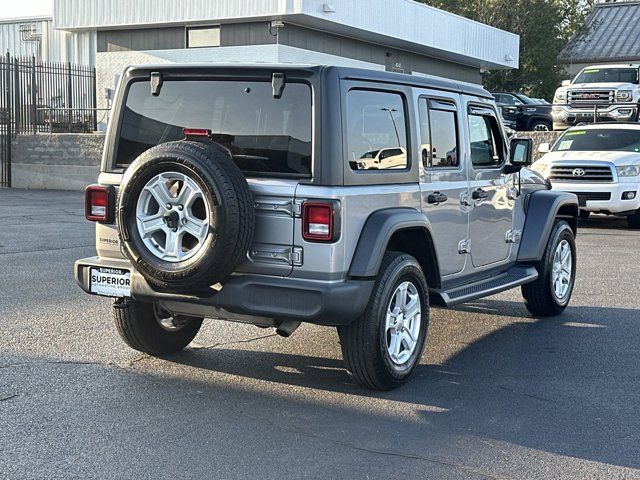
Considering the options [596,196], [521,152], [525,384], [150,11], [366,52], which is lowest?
[525,384]

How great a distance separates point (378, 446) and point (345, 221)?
1354mm

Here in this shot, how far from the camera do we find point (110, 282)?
6.05m

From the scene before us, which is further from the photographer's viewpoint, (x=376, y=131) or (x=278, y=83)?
(x=376, y=131)

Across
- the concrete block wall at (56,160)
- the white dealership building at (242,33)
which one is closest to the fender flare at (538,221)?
the concrete block wall at (56,160)

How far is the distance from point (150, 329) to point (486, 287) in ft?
8.60

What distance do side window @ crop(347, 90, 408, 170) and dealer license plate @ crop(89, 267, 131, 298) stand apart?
161 cm

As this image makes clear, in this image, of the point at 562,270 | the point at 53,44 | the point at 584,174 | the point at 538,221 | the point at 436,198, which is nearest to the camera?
the point at 436,198

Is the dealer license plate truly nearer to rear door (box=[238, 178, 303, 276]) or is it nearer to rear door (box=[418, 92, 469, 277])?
rear door (box=[238, 178, 303, 276])

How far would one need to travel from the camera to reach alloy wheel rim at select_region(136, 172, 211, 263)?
18.1 feet

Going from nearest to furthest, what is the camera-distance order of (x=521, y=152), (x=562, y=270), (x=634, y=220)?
(x=521, y=152) → (x=562, y=270) → (x=634, y=220)

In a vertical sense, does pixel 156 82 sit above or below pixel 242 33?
below

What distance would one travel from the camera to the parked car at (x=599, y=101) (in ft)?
88.1

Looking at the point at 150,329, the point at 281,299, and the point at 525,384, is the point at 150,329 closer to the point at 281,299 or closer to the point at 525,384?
the point at 281,299

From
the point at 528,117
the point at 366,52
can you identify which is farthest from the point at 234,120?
the point at 366,52
